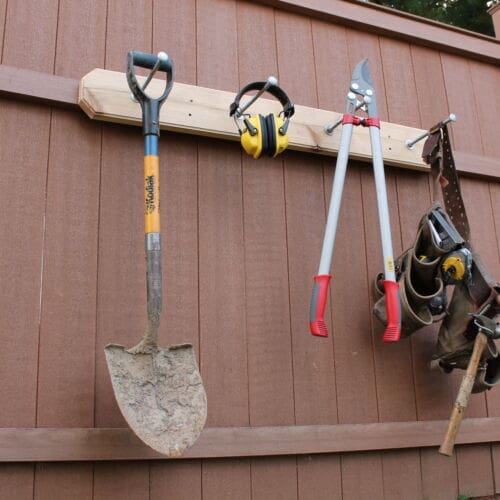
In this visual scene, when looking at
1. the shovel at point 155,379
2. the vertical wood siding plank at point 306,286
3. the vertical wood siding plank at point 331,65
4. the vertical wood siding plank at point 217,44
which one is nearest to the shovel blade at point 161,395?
the shovel at point 155,379

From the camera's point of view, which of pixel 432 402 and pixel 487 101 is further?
pixel 487 101

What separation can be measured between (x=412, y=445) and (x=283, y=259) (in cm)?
81

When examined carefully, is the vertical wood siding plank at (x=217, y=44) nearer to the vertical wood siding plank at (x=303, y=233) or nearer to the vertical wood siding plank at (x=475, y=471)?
the vertical wood siding plank at (x=303, y=233)

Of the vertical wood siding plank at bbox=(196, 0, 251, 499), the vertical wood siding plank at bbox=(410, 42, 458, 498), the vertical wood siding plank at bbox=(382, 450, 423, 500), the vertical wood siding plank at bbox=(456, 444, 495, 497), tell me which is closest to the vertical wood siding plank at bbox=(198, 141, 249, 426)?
the vertical wood siding plank at bbox=(196, 0, 251, 499)

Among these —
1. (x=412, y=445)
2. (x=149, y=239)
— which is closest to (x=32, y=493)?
(x=149, y=239)

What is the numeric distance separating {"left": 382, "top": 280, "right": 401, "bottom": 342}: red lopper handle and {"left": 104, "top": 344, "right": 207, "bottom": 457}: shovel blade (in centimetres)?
66

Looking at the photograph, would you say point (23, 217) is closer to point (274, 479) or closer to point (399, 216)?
point (274, 479)

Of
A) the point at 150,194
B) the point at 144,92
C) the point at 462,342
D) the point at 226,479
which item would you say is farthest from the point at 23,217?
the point at 462,342

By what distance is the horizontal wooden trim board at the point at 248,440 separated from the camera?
193 centimetres

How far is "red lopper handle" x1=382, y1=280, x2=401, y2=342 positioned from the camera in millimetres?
2230

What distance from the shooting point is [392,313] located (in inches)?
88.9

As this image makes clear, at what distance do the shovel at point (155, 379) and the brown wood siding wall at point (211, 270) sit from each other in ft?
0.66

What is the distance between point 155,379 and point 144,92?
33.6 inches

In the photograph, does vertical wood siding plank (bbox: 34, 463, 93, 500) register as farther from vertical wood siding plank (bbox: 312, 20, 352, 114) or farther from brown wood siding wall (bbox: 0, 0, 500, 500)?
vertical wood siding plank (bbox: 312, 20, 352, 114)
